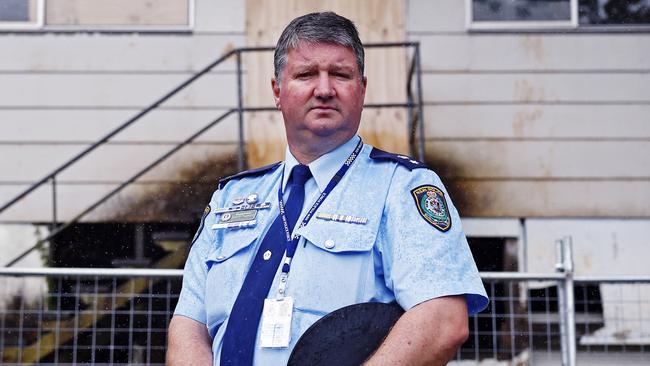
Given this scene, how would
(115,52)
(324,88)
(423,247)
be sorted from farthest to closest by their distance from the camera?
(115,52) < (324,88) < (423,247)

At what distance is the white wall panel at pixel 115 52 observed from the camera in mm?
6859

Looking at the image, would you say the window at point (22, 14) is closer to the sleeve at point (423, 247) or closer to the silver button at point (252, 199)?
the silver button at point (252, 199)

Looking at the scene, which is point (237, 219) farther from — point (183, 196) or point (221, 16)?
point (221, 16)

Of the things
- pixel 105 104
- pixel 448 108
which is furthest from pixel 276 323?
pixel 105 104

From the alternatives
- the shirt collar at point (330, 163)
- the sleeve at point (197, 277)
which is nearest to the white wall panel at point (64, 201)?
the sleeve at point (197, 277)

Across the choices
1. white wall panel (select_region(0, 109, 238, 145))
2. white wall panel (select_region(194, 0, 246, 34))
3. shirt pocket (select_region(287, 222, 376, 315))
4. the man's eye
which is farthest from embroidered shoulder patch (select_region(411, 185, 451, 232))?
white wall panel (select_region(194, 0, 246, 34))

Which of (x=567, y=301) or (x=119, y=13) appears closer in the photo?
(x=567, y=301)

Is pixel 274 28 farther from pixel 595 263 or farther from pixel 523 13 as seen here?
pixel 595 263

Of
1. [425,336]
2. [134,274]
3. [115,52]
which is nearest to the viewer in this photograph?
[425,336]

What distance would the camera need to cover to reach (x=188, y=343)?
7.83ft

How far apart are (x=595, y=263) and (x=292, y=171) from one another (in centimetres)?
462

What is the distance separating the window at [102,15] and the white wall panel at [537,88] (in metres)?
2.04

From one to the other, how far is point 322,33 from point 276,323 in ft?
2.55

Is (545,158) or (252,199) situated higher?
(545,158)
